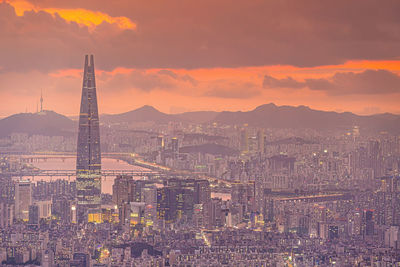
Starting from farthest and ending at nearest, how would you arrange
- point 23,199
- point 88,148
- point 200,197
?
point 88,148 → point 200,197 → point 23,199

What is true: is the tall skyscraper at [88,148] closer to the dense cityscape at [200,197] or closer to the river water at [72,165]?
the dense cityscape at [200,197]

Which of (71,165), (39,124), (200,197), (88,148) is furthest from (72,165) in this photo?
(200,197)

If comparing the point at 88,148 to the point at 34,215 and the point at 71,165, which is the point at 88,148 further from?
the point at 34,215

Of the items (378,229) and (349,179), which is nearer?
(378,229)

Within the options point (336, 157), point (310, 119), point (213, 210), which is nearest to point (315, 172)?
point (336, 157)

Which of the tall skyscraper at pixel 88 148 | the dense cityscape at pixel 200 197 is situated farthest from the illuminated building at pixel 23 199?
the tall skyscraper at pixel 88 148

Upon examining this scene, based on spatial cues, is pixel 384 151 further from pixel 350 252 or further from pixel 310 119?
pixel 350 252
